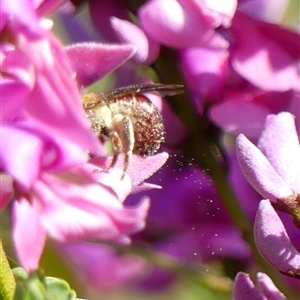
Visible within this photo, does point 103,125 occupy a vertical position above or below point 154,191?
above

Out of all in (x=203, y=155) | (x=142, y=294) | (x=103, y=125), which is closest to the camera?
(x=103, y=125)

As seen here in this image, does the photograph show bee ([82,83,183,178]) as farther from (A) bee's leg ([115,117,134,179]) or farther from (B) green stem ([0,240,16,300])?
(B) green stem ([0,240,16,300])

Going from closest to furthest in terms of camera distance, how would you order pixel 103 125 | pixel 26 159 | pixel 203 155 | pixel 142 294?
pixel 26 159, pixel 103 125, pixel 203 155, pixel 142 294

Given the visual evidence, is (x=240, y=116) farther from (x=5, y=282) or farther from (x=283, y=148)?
(x=5, y=282)

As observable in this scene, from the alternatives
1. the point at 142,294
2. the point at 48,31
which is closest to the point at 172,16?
the point at 48,31

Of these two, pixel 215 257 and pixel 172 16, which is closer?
pixel 172 16

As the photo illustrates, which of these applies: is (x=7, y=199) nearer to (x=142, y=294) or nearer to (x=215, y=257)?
(x=215, y=257)

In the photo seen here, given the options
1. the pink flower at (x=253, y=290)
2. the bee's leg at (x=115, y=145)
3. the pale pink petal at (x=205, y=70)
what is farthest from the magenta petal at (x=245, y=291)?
the pale pink petal at (x=205, y=70)
